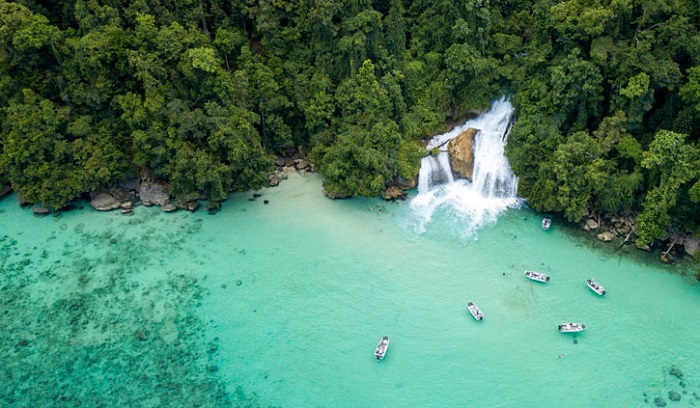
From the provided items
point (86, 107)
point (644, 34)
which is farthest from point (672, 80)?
point (86, 107)

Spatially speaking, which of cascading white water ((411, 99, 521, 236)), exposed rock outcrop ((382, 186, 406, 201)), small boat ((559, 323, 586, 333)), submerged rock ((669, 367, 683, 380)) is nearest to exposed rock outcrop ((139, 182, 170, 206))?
exposed rock outcrop ((382, 186, 406, 201))

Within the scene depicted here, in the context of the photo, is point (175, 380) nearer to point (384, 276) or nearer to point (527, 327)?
point (384, 276)

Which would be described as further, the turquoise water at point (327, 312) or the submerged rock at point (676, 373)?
the turquoise water at point (327, 312)

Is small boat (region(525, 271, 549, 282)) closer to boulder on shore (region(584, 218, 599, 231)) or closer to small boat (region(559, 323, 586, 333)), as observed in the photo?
small boat (region(559, 323, 586, 333))

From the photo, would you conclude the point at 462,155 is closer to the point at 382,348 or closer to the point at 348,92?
the point at 348,92

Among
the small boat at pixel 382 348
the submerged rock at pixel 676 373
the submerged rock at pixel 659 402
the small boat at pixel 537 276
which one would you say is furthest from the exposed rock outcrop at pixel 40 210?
the submerged rock at pixel 676 373

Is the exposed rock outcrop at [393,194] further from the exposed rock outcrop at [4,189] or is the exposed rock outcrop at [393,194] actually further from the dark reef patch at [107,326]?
the exposed rock outcrop at [4,189]
